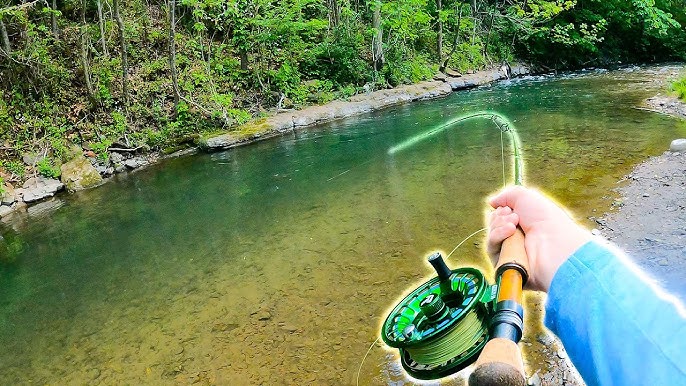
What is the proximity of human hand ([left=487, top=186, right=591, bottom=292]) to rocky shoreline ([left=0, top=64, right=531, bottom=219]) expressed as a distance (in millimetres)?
10662

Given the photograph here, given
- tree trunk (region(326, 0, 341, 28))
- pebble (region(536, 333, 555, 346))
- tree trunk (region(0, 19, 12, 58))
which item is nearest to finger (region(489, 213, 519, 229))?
pebble (region(536, 333, 555, 346))

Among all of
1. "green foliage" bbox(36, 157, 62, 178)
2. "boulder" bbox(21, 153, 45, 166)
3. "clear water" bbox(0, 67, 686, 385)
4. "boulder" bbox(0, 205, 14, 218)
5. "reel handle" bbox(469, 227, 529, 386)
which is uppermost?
"reel handle" bbox(469, 227, 529, 386)

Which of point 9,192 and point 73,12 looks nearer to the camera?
point 9,192

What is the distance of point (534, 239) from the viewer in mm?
1240

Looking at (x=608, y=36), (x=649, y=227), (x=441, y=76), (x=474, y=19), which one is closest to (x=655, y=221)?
(x=649, y=227)

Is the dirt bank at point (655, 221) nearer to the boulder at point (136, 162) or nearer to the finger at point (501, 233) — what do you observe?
the finger at point (501, 233)

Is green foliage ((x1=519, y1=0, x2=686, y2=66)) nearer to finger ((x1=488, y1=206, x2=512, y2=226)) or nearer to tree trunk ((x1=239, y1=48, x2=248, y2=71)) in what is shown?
tree trunk ((x1=239, y1=48, x2=248, y2=71))

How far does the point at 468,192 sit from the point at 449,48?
51.1 ft

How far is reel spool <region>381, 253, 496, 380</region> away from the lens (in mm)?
1141

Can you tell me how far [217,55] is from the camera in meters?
16.0

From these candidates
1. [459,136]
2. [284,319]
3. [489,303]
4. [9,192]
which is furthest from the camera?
[459,136]

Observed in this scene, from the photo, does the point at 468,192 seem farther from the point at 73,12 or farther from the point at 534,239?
the point at 73,12

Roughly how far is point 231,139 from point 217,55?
4464mm

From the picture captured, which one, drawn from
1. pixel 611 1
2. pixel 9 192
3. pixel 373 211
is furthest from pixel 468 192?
pixel 611 1
